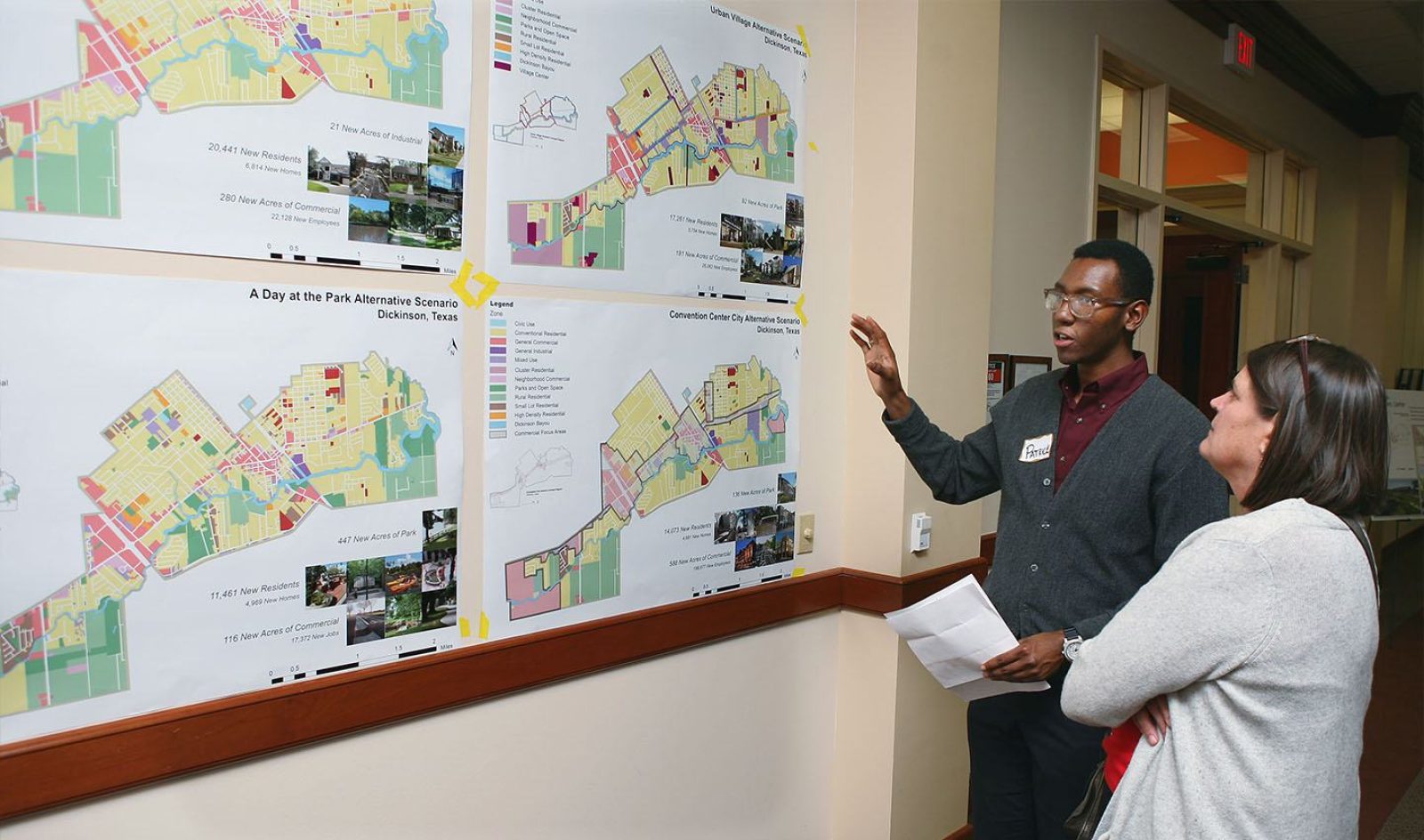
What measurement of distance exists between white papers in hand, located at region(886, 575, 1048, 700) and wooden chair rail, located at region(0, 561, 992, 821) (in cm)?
62

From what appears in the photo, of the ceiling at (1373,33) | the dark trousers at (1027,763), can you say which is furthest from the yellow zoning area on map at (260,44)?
the ceiling at (1373,33)

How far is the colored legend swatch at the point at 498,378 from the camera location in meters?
1.89

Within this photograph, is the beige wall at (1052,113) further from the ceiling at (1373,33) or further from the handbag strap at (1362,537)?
the handbag strap at (1362,537)

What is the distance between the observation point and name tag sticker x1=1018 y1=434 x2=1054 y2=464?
201 centimetres

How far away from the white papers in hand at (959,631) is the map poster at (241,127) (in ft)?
3.94

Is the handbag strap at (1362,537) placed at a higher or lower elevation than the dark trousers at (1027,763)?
higher

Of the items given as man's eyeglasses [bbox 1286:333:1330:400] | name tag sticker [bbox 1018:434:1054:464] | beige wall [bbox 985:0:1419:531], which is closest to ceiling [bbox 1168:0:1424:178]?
beige wall [bbox 985:0:1419:531]

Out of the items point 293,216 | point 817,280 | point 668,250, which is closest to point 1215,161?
point 817,280

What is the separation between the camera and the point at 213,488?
1.54 m

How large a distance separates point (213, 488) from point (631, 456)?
92 cm

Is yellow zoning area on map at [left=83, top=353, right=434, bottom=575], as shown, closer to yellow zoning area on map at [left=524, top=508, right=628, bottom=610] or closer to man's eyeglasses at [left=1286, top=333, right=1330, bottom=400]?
yellow zoning area on map at [left=524, top=508, right=628, bottom=610]

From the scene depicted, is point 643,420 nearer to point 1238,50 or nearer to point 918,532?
point 918,532

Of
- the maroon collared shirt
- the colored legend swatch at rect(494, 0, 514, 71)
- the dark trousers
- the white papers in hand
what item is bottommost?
the dark trousers

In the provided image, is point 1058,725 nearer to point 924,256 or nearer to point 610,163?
point 924,256
